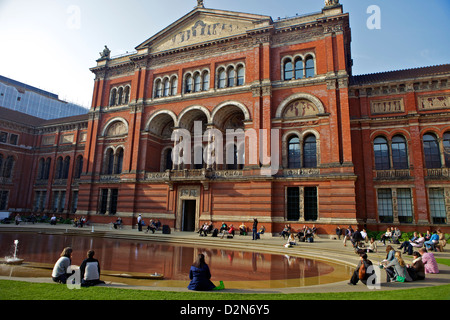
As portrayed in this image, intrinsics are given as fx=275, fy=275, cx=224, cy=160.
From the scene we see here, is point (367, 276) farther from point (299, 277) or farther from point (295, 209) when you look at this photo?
point (295, 209)

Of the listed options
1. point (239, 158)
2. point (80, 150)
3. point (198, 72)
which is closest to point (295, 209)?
point (239, 158)

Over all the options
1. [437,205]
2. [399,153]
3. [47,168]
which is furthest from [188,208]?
[47,168]

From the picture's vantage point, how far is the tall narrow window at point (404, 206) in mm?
23734

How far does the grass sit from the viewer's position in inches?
245

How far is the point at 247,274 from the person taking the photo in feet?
35.3

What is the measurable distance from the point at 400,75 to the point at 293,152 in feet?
42.7

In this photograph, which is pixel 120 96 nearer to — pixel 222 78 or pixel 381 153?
pixel 222 78

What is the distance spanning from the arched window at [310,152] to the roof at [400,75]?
24.9ft

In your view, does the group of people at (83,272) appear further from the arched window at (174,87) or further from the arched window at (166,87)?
the arched window at (166,87)

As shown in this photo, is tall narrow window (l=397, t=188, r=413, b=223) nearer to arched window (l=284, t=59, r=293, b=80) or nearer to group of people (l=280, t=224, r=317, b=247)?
group of people (l=280, t=224, r=317, b=247)

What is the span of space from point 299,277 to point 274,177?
49.3 ft

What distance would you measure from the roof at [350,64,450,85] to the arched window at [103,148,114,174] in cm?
2932

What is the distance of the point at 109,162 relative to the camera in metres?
35.4

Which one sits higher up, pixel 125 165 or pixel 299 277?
pixel 125 165
